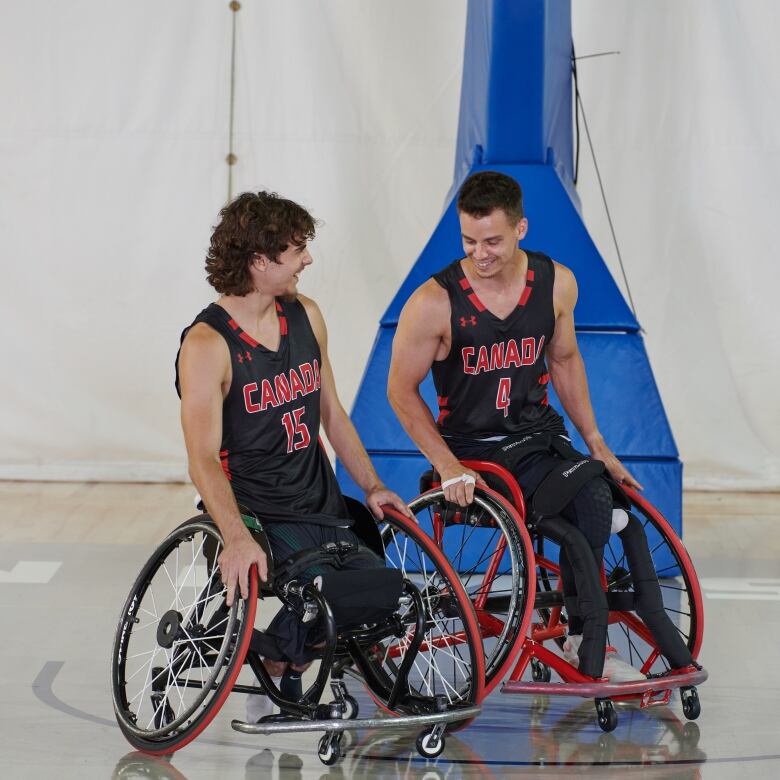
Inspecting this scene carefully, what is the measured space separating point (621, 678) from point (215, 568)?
0.88 m

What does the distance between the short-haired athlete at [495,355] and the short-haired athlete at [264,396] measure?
326 mm

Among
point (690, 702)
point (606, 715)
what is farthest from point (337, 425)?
point (690, 702)

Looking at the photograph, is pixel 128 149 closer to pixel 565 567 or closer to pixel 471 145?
pixel 471 145

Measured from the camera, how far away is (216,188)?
5973 mm

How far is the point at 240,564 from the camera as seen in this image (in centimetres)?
256

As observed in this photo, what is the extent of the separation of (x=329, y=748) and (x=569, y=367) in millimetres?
1095

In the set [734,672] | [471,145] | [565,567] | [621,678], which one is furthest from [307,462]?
[471,145]

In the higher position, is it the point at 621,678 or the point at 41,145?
the point at 41,145

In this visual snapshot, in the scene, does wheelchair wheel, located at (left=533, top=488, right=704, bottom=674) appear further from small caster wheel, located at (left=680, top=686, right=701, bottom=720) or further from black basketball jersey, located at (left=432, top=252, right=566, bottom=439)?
black basketball jersey, located at (left=432, top=252, right=566, bottom=439)

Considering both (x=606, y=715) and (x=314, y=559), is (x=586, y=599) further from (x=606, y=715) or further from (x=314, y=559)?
(x=314, y=559)

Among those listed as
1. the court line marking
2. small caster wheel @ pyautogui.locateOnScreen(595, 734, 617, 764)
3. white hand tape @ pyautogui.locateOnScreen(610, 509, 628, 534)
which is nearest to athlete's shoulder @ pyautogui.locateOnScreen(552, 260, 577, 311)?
white hand tape @ pyautogui.locateOnScreen(610, 509, 628, 534)

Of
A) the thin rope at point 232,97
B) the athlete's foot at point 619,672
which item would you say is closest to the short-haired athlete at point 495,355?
the athlete's foot at point 619,672

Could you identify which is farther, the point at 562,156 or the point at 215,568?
the point at 562,156

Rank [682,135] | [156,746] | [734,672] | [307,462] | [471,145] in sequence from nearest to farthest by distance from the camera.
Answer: [156,746] → [307,462] → [734,672] → [471,145] → [682,135]
